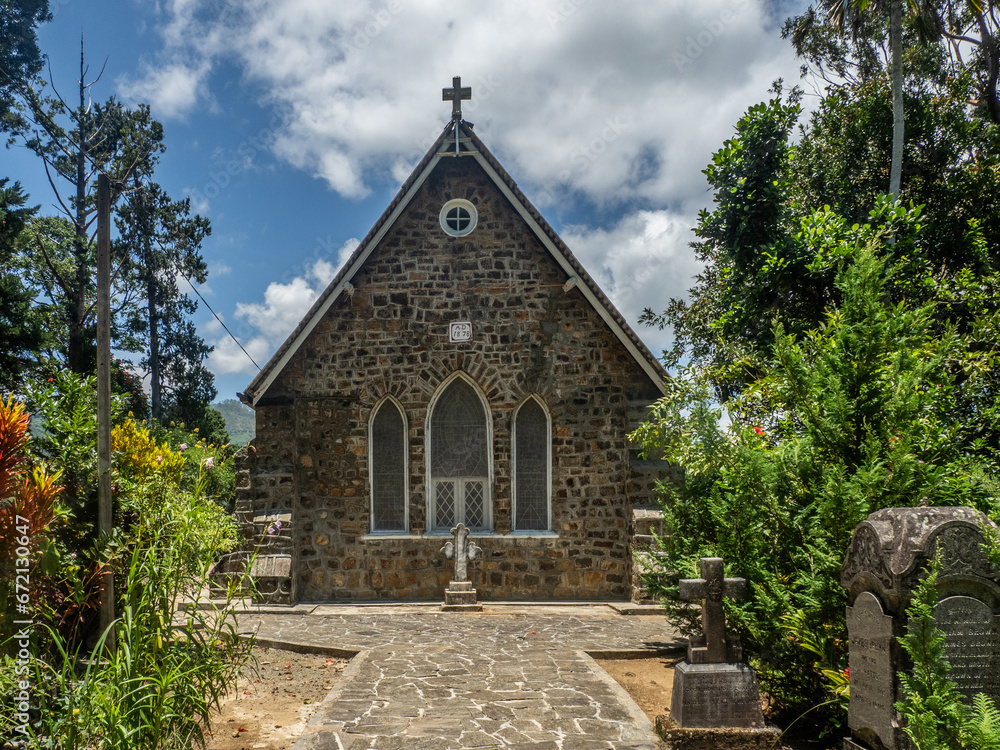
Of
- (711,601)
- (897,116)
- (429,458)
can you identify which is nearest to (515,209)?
(429,458)

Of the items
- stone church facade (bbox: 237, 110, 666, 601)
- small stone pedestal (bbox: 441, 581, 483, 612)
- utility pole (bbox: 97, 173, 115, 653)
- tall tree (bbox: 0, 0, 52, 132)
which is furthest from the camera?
tall tree (bbox: 0, 0, 52, 132)

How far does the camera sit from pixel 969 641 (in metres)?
4.68

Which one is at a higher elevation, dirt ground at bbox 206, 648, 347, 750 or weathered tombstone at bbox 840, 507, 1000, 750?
weathered tombstone at bbox 840, 507, 1000, 750

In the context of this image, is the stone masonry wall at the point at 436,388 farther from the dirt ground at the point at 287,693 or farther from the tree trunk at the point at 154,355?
the tree trunk at the point at 154,355

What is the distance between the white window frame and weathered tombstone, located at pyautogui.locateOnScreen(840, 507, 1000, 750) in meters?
8.02

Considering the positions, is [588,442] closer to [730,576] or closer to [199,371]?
[730,576]

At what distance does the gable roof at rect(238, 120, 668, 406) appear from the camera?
1207 cm

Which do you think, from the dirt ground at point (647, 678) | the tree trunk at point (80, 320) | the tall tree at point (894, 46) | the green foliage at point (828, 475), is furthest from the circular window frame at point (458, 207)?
the tree trunk at point (80, 320)

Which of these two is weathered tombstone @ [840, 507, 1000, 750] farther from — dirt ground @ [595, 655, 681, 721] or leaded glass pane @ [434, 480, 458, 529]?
leaded glass pane @ [434, 480, 458, 529]

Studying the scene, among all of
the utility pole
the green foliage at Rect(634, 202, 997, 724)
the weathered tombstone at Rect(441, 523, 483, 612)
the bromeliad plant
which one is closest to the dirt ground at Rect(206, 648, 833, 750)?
the bromeliad plant

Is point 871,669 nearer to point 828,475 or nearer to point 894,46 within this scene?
point 828,475

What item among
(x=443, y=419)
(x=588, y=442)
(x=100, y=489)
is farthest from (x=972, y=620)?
(x=443, y=419)

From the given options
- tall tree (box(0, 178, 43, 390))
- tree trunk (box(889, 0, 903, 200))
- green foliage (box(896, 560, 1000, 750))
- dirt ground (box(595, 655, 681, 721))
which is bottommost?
dirt ground (box(595, 655, 681, 721))

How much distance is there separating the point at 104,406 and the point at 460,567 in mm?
7397
